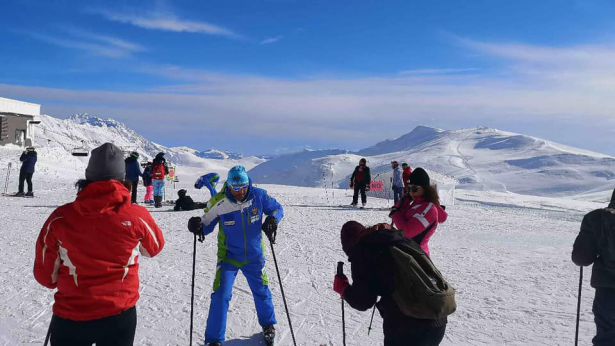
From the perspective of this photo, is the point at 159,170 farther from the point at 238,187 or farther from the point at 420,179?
the point at 420,179

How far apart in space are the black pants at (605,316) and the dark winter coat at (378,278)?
1908 mm

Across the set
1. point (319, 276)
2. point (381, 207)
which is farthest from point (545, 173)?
point (319, 276)

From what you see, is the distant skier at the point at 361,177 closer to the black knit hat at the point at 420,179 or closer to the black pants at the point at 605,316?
the black knit hat at the point at 420,179

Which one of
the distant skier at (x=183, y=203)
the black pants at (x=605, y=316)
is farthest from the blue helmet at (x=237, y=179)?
the distant skier at (x=183, y=203)

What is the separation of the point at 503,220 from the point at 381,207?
4211 mm

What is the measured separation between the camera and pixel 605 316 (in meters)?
4.06

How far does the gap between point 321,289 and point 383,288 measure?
447 centimetres

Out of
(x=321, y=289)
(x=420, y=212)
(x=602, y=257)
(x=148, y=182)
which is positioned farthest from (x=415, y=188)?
(x=148, y=182)

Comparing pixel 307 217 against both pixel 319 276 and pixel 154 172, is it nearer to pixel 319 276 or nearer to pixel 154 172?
pixel 154 172

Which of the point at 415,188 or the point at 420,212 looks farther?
the point at 415,188

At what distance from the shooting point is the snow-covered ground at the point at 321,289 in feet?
18.1

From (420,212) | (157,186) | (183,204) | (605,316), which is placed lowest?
(605,316)

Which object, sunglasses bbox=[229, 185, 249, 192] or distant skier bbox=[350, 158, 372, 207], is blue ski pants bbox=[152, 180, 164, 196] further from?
sunglasses bbox=[229, 185, 249, 192]

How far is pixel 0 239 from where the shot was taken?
1017cm
